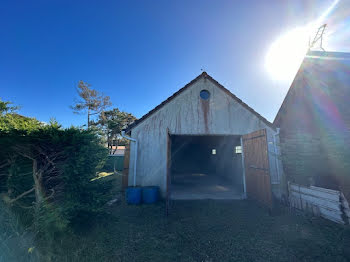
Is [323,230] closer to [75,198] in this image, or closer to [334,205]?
[334,205]

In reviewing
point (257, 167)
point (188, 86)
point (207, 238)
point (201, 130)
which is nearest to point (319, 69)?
point (257, 167)

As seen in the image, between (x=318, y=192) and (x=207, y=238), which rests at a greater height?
(x=318, y=192)

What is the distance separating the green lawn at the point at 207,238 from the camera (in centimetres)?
233

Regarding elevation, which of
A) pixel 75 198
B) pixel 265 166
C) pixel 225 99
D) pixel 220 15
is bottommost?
pixel 75 198

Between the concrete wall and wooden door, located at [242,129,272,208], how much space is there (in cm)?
98

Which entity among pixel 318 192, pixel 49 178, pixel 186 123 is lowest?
pixel 318 192

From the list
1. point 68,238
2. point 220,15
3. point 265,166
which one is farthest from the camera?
point 220,15

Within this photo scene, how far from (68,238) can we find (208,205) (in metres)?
3.93

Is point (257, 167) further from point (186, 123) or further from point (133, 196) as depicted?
point (133, 196)

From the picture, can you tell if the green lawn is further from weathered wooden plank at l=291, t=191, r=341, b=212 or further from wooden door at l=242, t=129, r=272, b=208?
wooden door at l=242, t=129, r=272, b=208

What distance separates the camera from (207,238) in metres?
2.88

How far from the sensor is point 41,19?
578cm

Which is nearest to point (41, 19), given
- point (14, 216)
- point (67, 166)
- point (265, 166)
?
point (67, 166)

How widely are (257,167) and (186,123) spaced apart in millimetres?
3204
